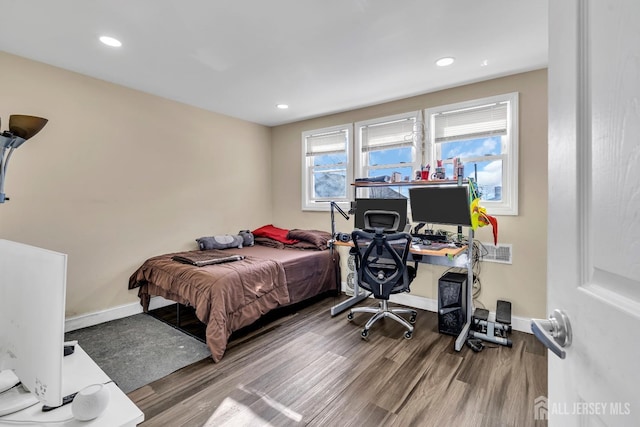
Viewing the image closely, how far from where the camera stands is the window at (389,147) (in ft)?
11.9

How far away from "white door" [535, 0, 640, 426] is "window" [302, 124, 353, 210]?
3.54m

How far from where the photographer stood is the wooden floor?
5.82 feet

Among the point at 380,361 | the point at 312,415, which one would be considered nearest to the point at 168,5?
the point at 312,415

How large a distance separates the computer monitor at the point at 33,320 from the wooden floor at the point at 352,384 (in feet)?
4.08

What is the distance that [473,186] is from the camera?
9.44 feet

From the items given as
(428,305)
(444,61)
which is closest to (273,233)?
(428,305)

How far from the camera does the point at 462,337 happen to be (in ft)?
8.61

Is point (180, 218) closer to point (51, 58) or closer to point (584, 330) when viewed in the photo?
point (51, 58)

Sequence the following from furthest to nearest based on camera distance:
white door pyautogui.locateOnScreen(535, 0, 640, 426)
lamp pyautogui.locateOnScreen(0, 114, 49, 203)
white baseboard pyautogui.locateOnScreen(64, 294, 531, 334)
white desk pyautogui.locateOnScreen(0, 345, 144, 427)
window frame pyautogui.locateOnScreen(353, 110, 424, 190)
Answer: window frame pyautogui.locateOnScreen(353, 110, 424, 190), white baseboard pyautogui.locateOnScreen(64, 294, 531, 334), lamp pyautogui.locateOnScreen(0, 114, 49, 203), white desk pyautogui.locateOnScreen(0, 345, 144, 427), white door pyautogui.locateOnScreen(535, 0, 640, 426)

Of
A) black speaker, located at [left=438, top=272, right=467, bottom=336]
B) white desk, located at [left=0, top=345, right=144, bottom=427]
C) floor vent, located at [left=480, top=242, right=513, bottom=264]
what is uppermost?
floor vent, located at [left=480, top=242, right=513, bottom=264]

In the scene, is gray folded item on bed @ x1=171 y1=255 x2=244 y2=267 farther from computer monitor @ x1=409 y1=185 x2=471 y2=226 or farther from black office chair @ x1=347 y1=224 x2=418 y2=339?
computer monitor @ x1=409 y1=185 x2=471 y2=226

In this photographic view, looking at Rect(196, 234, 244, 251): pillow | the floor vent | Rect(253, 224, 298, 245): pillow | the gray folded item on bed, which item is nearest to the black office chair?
the floor vent

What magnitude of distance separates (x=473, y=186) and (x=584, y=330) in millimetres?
2578

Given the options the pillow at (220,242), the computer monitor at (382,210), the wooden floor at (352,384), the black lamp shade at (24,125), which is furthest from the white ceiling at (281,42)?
the wooden floor at (352,384)
